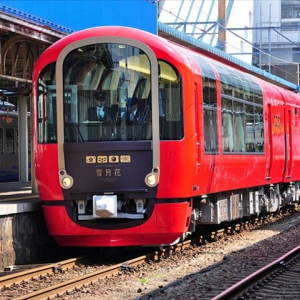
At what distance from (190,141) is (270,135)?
560 centimetres

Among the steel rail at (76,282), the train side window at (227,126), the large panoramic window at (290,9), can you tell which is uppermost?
the large panoramic window at (290,9)

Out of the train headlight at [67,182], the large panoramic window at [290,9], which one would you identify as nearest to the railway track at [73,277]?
the train headlight at [67,182]

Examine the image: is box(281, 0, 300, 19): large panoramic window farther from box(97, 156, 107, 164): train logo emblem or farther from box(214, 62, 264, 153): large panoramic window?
Answer: box(97, 156, 107, 164): train logo emblem

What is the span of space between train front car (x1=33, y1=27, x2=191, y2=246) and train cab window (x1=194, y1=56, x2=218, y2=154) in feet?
3.13

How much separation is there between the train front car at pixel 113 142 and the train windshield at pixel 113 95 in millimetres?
14

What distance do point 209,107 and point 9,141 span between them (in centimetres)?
1299

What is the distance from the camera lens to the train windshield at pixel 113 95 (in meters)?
10.2

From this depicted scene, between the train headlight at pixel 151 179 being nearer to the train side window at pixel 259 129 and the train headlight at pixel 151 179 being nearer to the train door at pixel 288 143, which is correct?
the train side window at pixel 259 129

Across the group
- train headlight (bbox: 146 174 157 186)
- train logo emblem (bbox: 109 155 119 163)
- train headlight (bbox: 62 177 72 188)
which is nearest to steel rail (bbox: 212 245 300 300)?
train headlight (bbox: 146 174 157 186)

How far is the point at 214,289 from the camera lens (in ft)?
26.9

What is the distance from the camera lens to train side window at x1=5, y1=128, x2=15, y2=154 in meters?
22.9

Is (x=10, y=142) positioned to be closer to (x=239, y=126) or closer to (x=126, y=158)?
(x=239, y=126)

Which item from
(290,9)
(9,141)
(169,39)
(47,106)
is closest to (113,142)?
(47,106)

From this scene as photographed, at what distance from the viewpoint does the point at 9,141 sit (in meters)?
23.1
